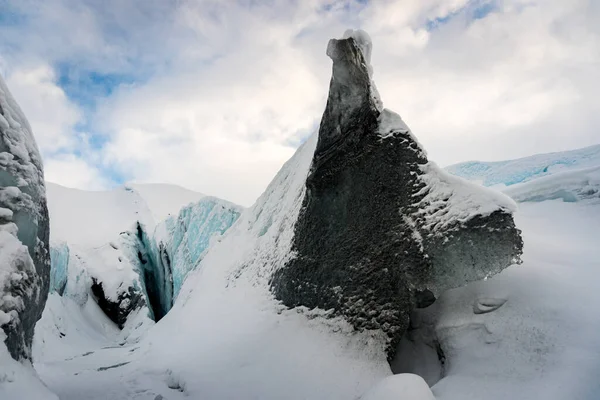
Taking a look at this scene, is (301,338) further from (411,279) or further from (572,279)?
(572,279)

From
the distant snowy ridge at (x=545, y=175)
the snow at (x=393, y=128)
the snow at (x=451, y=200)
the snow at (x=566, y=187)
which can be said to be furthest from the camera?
the distant snowy ridge at (x=545, y=175)

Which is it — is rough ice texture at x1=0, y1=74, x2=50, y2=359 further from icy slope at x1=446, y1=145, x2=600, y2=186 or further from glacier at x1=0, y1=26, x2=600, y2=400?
icy slope at x1=446, y1=145, x2=600, y2=186

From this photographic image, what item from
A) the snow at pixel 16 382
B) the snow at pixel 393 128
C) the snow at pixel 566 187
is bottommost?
the snow at pixel 16 382

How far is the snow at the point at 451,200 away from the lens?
4.70 metres

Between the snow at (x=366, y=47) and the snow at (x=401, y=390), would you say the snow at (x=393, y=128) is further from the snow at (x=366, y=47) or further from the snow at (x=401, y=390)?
the snow at (x=401, y=390)

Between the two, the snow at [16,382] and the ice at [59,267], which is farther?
the ice at [59,267]

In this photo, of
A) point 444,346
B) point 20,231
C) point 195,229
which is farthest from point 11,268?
point 195,229

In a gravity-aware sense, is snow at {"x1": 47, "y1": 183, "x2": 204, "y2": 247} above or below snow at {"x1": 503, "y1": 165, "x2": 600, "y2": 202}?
above

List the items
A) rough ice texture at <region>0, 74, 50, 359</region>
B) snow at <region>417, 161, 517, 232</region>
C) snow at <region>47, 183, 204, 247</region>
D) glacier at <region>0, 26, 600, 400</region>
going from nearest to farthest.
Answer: rough ice texture at <region>0, 74, 50, 359</region>
glacier at <region>0, 26, 600, 400</region>
snow at <region>417, 161, 517, 232</region>
snow at <region>47, 183, 204, 247</region>

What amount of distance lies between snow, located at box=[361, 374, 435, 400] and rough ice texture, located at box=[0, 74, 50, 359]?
141 inches

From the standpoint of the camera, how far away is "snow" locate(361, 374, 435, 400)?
11.0ft

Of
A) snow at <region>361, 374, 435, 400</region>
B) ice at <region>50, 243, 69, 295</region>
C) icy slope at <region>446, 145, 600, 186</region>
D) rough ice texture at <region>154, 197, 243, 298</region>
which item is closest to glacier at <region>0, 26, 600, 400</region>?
snow at <region>361, 374, 435, 400</region>

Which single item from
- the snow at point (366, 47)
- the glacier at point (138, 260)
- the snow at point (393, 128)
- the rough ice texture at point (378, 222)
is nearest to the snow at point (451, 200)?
the rough ice texture at point (378, 222)

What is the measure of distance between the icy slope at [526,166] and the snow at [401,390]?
15577 mm
